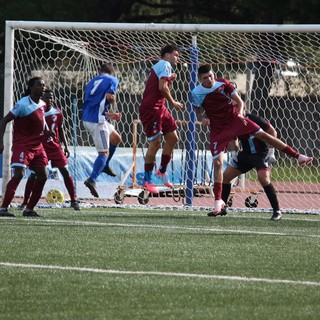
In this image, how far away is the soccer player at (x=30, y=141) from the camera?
13781mm

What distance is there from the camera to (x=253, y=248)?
10.0 m

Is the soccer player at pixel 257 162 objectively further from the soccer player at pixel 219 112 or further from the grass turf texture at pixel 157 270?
the grass turf texture at pixel 157 270

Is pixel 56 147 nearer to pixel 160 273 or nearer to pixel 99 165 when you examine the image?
pixel 99 165

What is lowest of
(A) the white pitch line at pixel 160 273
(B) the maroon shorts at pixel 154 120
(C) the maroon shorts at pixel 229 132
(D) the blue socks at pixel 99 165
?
(A) the white pitch line at pixel 160 273

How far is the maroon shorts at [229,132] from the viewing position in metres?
14.0

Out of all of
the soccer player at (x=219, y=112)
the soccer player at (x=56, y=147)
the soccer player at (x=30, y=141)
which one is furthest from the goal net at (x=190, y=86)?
the soccer player at (x=30, y=141)

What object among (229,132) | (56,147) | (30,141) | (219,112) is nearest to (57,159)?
(56,147)

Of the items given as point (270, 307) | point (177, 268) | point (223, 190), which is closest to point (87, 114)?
point (223, 190)

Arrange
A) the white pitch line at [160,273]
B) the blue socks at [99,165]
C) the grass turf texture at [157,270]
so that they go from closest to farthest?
1. the grass turf texture at [157,270]
2. the white pitch line at [160,273]
3. the blue socks at [99,165]

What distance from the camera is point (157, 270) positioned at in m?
8.30

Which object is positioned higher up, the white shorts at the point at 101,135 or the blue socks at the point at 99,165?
the white shorts at the point at 101,135

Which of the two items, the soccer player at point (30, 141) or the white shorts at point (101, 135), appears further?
the white shorts at point (101, 135)

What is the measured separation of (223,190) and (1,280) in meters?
7.56

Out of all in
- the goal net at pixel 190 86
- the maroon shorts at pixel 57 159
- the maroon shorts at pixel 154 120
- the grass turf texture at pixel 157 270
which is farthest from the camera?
the goal net at pixel 190 86
